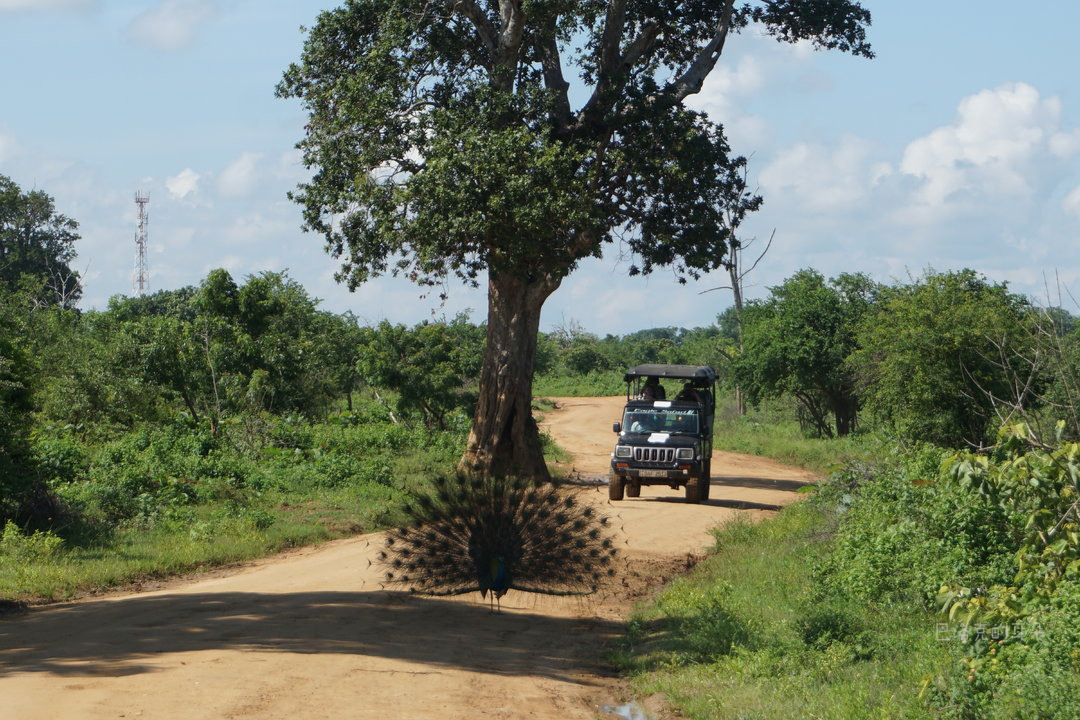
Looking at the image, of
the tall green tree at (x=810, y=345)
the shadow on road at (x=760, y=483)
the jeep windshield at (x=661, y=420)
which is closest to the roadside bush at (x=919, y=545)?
the jeep windshield at (x=661, y=420)

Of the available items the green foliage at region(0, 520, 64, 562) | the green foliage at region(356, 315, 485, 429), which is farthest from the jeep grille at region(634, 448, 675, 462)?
the green foliage at region(356, 315, 485, 429)

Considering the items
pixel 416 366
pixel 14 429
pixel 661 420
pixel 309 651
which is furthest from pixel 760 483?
pixel 309 651

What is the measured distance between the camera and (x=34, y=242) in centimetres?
7000

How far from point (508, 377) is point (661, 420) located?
143 inches

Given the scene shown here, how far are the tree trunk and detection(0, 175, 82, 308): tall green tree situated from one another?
49.0 metres

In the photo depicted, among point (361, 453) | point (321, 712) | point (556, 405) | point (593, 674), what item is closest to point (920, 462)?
point (593, 674)

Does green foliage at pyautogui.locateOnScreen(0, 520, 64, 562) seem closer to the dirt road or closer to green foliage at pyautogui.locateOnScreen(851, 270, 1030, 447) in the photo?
the dirt road

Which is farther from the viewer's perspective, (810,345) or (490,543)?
(810,345)

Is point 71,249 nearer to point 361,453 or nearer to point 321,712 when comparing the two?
point 361,453

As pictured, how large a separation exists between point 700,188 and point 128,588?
14.3 m

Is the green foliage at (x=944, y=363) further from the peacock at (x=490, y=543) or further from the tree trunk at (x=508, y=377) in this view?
the peacock at (x=490, y=543)

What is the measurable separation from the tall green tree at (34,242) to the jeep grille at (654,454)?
52748mm

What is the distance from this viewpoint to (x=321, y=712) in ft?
25.7

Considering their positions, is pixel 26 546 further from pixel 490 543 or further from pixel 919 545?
pixel 919 545
